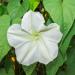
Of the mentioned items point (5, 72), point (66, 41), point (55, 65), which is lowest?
point (5, 72)

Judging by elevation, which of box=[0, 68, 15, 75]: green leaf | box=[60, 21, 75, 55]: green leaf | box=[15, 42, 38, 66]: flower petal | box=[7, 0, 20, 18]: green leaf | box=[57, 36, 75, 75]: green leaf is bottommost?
box=[0, 68, 15, 75]: green leaf

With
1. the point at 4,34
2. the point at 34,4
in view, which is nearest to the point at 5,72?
the point at 4,34

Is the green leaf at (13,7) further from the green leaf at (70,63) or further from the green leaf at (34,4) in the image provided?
the green leaf at (70,63)

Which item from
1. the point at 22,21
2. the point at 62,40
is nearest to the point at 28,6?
the point at 22,21

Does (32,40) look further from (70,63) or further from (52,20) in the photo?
(70,63)

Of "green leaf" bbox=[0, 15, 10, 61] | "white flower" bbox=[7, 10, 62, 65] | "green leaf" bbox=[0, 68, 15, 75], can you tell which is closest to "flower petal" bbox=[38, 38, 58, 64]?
"white flower" bbox=[7, 10, 62, 65]

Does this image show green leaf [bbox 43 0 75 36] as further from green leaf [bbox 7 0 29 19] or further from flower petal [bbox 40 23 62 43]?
green leaf [bbox 7 0 29 19]
